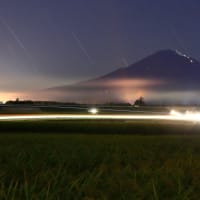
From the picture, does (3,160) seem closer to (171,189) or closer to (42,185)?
(42,185)

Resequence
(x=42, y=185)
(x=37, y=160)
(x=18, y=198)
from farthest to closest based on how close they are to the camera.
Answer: (x=37, y=160)
(x=42, y=185)
(x=18, y=198)

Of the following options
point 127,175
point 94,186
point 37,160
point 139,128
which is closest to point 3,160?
point 37,160

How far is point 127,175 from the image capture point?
347 inches

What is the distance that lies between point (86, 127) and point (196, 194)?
89.9 ft

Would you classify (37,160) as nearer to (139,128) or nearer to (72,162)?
(72,162)

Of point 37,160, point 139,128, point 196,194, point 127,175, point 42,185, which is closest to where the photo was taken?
point 196,194

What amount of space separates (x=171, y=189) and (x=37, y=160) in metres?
4.24

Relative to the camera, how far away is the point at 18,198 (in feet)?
22.0

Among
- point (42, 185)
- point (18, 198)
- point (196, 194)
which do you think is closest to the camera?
point (18, 198)

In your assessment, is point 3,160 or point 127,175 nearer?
point 127,175

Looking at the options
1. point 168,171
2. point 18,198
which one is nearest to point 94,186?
point 18,198

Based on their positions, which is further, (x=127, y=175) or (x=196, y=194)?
(x=127, y=175)

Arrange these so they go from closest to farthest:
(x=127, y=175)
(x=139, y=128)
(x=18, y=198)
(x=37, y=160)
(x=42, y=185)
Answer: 1. (x=18, y=198)
2. (x=42, y=185)
3. (x=127, y=175)
4. (x=37, y=160)
5. (x=139, y=128)

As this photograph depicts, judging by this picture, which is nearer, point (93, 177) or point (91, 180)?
point (91, 180)
